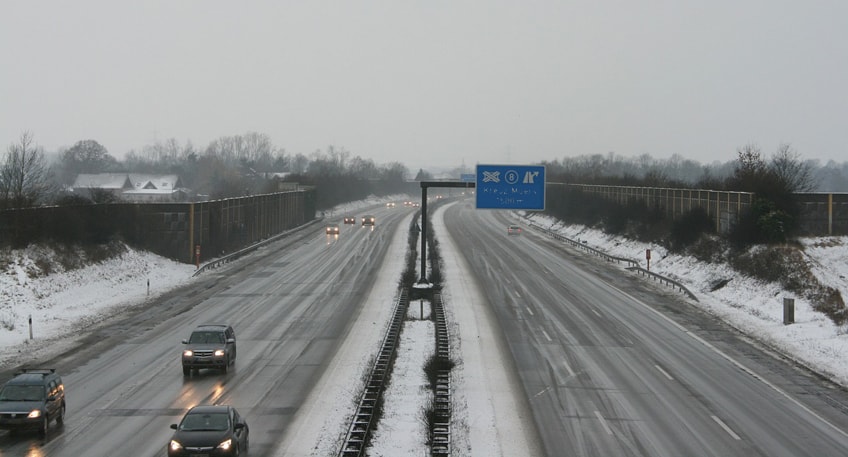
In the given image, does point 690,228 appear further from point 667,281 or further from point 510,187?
point 510,187

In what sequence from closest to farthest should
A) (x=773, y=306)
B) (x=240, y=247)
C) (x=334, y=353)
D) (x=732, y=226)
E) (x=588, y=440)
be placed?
1. (x=588, y=440)
2. (x=334, y=353)
3. (x=773, y=306)
4. (x=732, y=226)
5. (x=240, y=247)

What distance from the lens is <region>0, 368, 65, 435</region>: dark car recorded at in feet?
62.4

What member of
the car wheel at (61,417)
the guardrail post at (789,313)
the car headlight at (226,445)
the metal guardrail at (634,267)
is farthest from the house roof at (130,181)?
the car headlight at (226,445)

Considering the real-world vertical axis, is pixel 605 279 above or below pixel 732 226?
Result: below

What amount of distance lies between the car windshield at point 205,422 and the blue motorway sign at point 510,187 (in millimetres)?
29116

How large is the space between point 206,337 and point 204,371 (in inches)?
48.4

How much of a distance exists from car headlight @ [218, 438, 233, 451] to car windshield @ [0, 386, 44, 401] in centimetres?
611

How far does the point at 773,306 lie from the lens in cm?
4100

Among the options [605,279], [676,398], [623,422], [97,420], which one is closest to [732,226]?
[605,279]

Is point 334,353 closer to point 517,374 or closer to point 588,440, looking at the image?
point 517,374

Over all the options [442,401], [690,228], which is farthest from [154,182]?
[442,401]

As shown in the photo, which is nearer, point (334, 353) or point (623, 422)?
point (623, 422)

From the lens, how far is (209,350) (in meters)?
26.7

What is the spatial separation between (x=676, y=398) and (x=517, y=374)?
18.3 ft
